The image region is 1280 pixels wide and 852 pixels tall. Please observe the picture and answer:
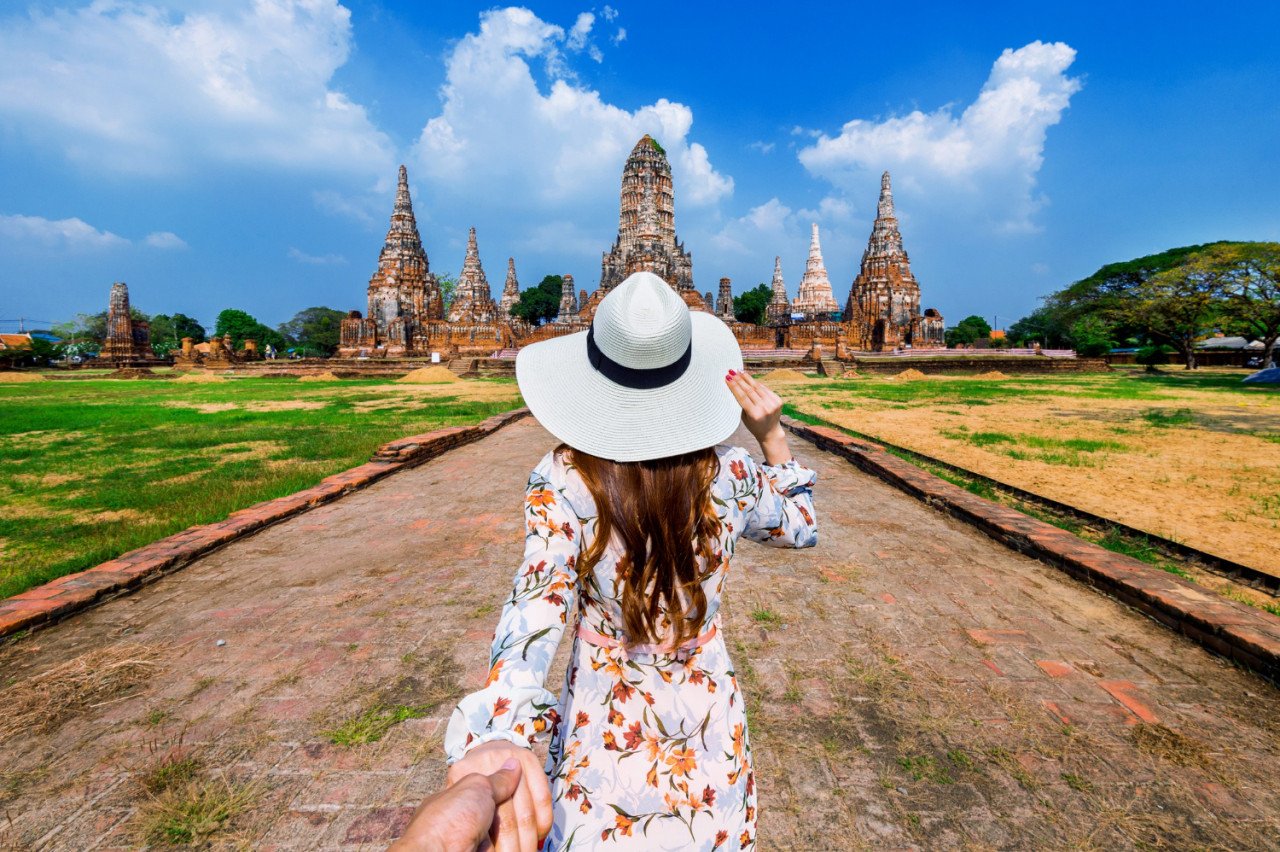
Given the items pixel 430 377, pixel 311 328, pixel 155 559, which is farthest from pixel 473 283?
pixel 155 559

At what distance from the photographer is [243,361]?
39.6m

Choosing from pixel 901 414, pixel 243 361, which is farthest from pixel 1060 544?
pixel 243 361

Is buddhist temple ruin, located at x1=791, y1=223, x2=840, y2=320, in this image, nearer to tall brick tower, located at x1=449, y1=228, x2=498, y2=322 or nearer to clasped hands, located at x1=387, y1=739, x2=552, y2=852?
tall brick tower, located at x1=449, y1=228, x2=498, y2=322

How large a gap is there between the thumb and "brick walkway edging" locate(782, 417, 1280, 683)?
11.5 ft

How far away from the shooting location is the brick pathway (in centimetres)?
188

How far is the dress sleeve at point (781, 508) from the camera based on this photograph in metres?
1.36

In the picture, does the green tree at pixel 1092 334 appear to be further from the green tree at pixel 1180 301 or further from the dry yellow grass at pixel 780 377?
the dry yellow grass at pixel 780 377

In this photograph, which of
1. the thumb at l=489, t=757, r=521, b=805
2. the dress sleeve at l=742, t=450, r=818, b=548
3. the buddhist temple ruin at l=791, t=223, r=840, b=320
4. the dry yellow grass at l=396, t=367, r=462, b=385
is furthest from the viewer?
the buddhist temple ruin at l=791, t=223, r=840, b=320

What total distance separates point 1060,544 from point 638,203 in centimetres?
4787

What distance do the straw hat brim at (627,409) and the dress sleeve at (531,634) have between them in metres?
0.11

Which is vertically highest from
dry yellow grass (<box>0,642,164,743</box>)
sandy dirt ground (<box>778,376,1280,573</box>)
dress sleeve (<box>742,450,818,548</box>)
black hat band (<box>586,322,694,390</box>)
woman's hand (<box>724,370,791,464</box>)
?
black hat band (<box>586,322,694,390</box>)

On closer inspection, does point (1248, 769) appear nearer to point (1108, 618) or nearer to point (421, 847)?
point (1108, 618)

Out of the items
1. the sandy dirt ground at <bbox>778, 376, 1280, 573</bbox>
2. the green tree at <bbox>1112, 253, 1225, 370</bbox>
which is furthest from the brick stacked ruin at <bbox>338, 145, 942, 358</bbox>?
the sandy dirt ground at <bbox>778, 376, 1280, 573</bbox>

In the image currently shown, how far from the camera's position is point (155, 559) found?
12.7ft
